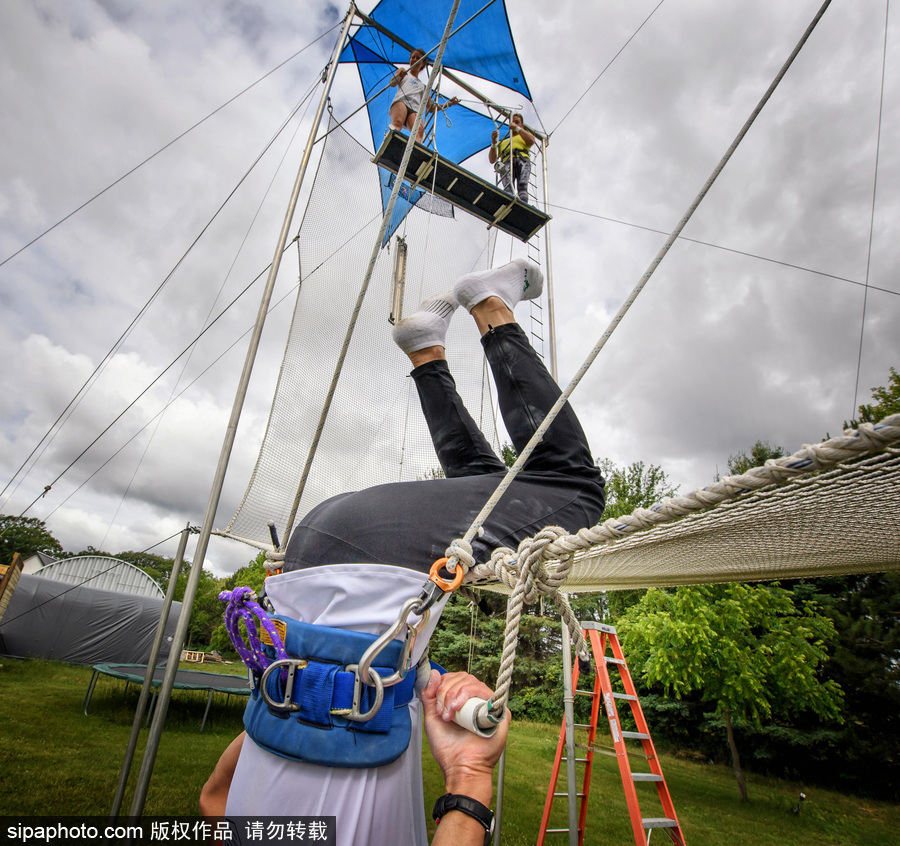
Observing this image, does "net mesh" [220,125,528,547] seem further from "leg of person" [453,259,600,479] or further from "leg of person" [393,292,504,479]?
"leg of person" [453,259,600,479]

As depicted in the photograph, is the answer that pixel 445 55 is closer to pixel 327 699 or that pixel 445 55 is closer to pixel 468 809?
pixel 327 699

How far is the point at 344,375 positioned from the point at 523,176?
235cm

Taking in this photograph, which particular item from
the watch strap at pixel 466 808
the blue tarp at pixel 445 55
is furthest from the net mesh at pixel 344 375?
the watch strap at pixel 466 808

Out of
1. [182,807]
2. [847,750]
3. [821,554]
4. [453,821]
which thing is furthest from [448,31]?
[847,750]

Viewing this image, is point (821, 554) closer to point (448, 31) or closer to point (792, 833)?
point (448, 31)

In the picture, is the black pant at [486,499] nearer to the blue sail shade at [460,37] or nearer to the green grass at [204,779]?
the green grass at [204,779]

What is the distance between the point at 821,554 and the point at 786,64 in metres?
1.39

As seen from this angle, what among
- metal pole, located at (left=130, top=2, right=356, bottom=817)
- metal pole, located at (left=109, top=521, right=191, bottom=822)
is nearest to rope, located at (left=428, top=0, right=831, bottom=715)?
metal pole, located at (left=130, top=2, right=356, bottom=817)

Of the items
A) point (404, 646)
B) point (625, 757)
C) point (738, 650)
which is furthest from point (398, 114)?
point (738, 650)

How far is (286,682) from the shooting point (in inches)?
28.4

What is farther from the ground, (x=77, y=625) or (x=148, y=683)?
(x=148, y=683)

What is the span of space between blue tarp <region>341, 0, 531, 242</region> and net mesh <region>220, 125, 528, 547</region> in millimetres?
604

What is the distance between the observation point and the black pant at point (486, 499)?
882mm

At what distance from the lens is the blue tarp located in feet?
13.0
